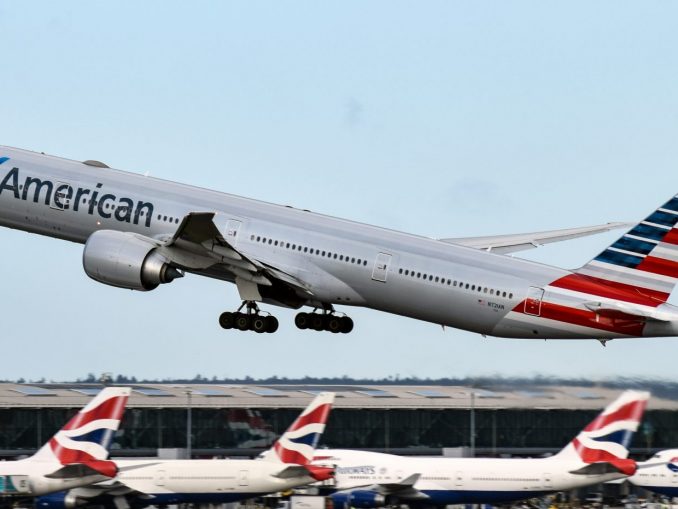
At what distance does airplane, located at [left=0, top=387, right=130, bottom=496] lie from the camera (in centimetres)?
5525

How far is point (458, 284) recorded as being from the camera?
172ft

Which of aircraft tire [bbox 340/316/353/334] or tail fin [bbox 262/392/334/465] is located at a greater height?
aircraft tire [bbox 340/316/353/334]

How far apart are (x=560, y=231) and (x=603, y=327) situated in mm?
13629

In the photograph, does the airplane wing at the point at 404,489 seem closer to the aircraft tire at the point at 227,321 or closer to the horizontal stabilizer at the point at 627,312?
the aircraft tire at the point at 227,321

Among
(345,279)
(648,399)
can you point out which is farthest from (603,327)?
(648,399)

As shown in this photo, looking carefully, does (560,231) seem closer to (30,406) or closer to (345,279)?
(345,279)

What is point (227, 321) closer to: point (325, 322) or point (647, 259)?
point (325, 322)

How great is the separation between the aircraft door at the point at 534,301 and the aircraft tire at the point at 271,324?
1068 cm

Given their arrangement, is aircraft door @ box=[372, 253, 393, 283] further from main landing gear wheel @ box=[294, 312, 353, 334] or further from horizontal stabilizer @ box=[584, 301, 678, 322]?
horizontal stabilizer @ box=[584, 301, 678, 322]

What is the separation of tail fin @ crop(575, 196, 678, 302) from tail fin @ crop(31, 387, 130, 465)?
63.4 feet

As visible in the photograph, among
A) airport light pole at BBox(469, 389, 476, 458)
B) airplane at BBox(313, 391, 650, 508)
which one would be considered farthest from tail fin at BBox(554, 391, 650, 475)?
airport light pole at BBox(469, 389, 476, 458)

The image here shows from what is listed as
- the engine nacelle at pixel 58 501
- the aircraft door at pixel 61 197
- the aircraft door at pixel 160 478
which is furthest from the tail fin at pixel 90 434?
the aircraft door at pixel 61 197

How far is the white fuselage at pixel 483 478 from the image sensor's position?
5962cm

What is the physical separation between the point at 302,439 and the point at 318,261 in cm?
858
